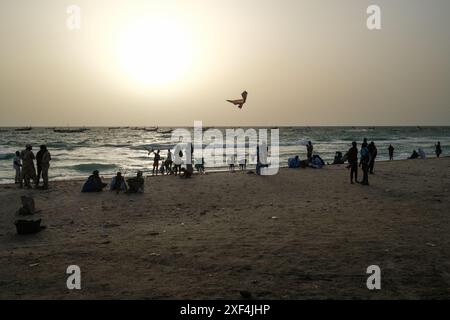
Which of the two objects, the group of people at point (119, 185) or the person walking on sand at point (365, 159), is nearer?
the group of people at point (119, 185)

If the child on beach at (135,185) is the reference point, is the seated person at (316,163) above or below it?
above

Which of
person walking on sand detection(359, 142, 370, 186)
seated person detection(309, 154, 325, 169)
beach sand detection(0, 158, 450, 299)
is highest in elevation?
person walking on sand detection(359, 142, 370, 186)

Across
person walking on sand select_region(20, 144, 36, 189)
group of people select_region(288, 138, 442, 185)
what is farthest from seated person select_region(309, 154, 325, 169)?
person walking on sand select_region(20, 144, 36, 189)

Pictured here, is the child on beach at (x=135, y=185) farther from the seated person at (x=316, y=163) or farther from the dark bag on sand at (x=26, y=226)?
the seated person at (x=316, y=163)

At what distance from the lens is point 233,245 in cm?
766

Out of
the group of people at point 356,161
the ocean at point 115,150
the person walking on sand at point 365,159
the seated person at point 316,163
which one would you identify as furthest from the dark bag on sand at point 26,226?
the seated person at point 316,163

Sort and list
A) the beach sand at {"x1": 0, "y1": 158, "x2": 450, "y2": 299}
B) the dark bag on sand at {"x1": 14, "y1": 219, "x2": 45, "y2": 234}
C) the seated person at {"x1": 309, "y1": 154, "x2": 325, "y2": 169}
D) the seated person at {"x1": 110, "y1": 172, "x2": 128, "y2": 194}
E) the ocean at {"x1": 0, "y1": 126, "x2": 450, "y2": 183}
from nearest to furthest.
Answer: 1. the beach sand at {"x1": 0, "y1": 158, "x2": 450, "y2": 299}
2. the dark bag on sand at {"x1": 14, "y1": 219, "x2": 45, "y2": 234}
3. the seated person at {"x1": 110, "y1": 172, "x2": 128, "y2": 194}
4. the seated person at {"x1": 309, "y1": 154, "x2": 325, "y2": 169}
5. the ocean at {"x1": 0, "y1": 126, "x2": 450, "y2": 183}

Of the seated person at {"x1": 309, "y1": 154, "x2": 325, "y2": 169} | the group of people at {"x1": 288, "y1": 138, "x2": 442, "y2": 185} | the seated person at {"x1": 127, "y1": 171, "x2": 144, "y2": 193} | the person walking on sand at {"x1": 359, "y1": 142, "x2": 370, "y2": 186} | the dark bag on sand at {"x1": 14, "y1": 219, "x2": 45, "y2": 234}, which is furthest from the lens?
the seated person at {"x1": 309, "y1": 154, "x2": 325, "y2": 169}

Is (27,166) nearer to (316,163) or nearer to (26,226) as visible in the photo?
(26,226)

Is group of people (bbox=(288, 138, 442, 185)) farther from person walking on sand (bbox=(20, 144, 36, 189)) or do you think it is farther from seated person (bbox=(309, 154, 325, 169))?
person walking on sand (bbox=(20, 144, 36, 189))

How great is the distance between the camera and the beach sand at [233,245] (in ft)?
18.3

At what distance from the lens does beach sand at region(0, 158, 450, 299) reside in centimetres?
557

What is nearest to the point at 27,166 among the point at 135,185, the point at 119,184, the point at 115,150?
the point at 119,184
